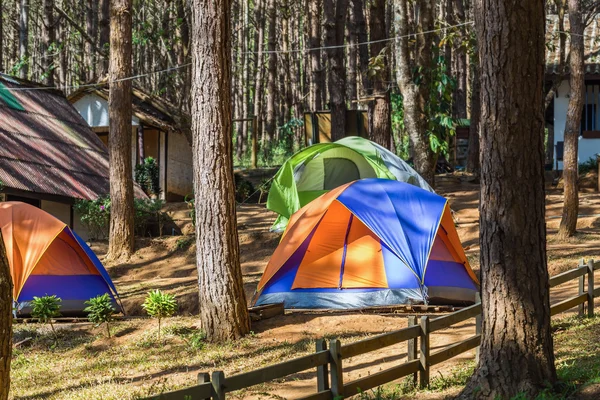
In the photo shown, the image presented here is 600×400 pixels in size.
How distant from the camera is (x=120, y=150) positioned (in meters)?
17.8

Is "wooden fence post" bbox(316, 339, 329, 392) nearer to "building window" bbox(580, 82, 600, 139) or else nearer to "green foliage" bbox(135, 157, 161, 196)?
"green foliage" bbox(135, 157, 161, 196)

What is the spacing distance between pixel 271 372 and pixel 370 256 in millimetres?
6431

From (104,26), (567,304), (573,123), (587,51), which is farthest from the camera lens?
(587,51)

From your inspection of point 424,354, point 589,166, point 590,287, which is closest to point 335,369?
point 424,354

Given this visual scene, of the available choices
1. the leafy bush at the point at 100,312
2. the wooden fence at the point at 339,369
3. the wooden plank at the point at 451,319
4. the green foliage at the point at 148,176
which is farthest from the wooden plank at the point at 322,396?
the green foliage at the point at 148,176

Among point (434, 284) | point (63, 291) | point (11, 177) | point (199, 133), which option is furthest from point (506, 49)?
point (11, 177)

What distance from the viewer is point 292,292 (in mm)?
12336

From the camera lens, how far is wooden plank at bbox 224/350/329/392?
570 cm

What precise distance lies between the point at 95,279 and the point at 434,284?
5.20 meters

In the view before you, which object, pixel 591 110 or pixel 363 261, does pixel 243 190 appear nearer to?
pixel 591 110

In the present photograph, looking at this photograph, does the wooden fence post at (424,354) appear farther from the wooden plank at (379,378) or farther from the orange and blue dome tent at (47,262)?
the orange and blue dome tent at (47,262)

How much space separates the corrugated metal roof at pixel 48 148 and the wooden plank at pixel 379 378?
13068 mm

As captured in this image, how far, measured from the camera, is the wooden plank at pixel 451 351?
7781 millimetres

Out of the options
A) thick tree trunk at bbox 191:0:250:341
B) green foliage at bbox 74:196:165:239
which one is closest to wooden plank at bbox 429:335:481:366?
thick tree trunk at bbox 191:0:250:341
